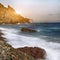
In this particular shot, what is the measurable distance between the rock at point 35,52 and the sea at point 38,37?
0.08m

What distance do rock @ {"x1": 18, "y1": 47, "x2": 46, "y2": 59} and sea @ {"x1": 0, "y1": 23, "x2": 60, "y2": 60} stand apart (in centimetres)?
8

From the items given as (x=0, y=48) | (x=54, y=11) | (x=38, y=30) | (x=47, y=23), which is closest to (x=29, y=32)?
(x=38, y=30)

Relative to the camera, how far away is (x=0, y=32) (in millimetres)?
3609

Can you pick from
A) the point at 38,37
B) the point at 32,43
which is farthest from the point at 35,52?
the point at 38,37

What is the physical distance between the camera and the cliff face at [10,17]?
3604 mm

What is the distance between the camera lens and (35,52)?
3197 mm

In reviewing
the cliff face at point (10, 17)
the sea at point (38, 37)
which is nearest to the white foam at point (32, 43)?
the sea at point (38, 37)

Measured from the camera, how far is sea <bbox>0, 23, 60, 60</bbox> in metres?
3.27

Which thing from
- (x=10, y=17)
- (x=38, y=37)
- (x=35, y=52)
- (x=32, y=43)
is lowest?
(x=35, y=52)

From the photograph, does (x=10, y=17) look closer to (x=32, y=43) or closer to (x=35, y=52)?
(x=32, y=43)

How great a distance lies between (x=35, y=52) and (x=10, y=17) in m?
0.99

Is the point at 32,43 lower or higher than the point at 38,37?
lower

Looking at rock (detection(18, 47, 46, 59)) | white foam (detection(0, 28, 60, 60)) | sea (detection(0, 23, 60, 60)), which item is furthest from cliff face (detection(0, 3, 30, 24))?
rock (detection(18, 47, 46, 59))

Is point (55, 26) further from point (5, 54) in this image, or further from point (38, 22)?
point (5, 54)
